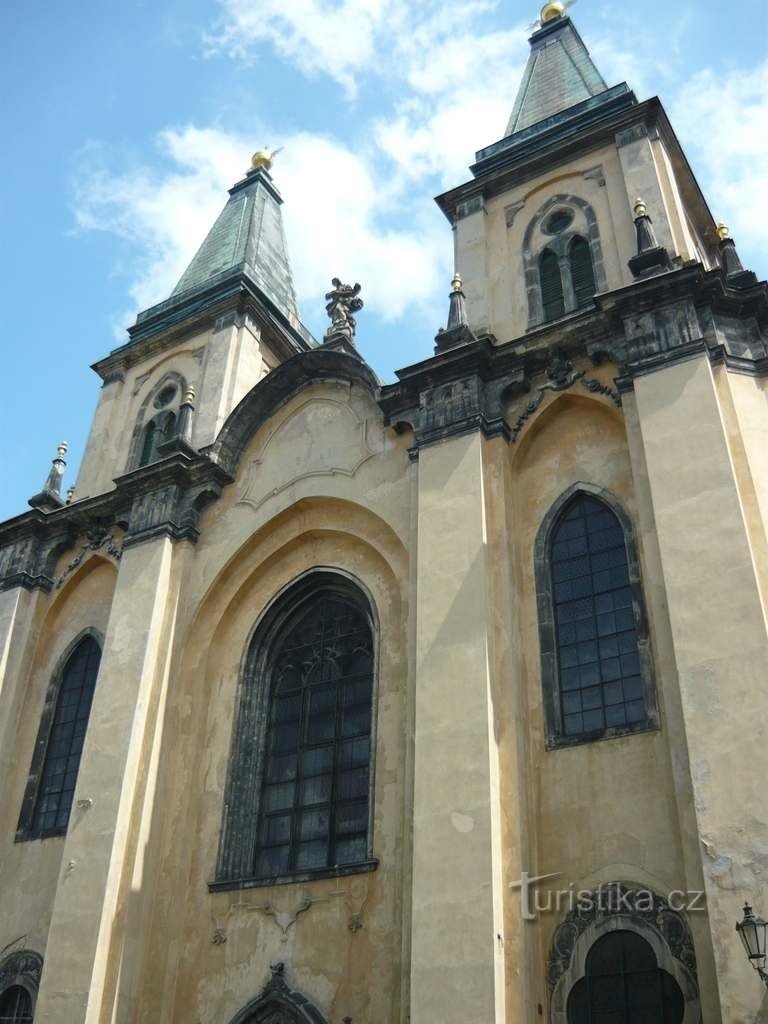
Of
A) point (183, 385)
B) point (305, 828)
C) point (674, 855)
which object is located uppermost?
point (183, 385)

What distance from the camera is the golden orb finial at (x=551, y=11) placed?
2436 cm

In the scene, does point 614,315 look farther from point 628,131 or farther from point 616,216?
point 628,131

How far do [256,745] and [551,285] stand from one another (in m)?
8.56

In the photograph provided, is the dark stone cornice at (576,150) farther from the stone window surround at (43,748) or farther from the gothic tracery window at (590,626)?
the stone window surround at (43,748)

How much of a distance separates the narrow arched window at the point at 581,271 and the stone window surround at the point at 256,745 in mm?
5738

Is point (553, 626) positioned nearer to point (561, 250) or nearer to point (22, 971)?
point (561, 250)

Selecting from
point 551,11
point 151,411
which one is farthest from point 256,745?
point 551,11

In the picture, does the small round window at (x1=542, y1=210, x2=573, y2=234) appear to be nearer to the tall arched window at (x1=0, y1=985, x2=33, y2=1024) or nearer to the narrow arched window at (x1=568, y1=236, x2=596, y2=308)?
the narrow arched window at (x1=568, y1=236, x2=596, y2=308)

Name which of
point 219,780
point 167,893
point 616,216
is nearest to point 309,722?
point 219,780

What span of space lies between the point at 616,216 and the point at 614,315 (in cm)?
367

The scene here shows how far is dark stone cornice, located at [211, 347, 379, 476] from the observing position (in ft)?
56.2

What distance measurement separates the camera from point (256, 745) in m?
14.6

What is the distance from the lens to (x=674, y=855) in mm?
10398

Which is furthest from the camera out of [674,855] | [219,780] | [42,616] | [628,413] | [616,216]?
[42,616]
